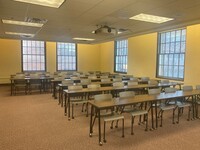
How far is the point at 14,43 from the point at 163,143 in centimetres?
1038

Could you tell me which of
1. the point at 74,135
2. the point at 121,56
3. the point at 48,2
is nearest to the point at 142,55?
the point at 121,56

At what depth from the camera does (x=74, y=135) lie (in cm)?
365

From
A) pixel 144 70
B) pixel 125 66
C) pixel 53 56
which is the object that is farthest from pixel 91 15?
pixel 53 56

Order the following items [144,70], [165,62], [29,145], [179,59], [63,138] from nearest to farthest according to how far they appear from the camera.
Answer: [29,145] < [63,138] < [179,59] < [165,62] < [144,70]

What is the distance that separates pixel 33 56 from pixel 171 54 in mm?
8360

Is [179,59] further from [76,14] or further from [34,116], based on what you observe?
[34,116]

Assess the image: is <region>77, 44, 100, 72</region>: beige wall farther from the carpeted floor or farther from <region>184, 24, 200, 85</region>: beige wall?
the carpeted floor

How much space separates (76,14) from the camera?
4645 millimetres

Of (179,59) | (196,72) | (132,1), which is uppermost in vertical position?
(132,1)

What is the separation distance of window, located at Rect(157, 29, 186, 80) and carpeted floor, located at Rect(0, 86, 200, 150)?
2684 millimetres

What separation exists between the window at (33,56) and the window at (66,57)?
3.30ft

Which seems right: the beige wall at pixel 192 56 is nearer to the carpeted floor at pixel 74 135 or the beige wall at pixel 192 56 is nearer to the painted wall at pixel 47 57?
the carpeted floor at pixel 74 135

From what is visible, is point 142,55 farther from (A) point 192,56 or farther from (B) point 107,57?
(B) point 107,57

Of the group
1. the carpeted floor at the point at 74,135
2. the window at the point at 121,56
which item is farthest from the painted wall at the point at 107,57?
the carpeted floor at the point at 74,135
